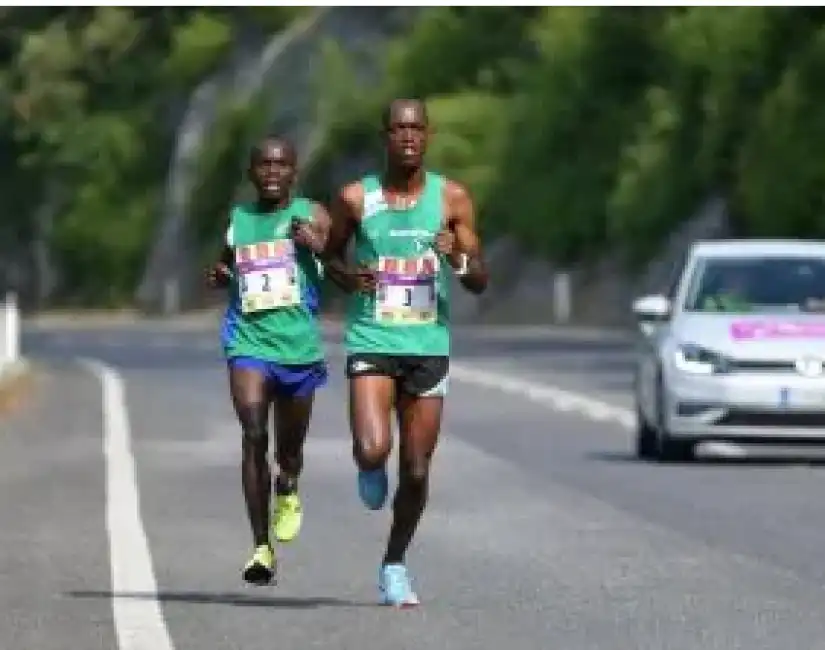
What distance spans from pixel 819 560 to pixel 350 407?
3123mm

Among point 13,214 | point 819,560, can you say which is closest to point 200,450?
point 819,560

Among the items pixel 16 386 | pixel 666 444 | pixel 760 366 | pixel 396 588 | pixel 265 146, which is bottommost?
pixel 16 386

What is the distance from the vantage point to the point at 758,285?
74.6 ft

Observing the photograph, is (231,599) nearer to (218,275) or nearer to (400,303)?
(218,275)

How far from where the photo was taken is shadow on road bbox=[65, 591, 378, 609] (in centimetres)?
1262

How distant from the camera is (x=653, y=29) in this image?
63500mm

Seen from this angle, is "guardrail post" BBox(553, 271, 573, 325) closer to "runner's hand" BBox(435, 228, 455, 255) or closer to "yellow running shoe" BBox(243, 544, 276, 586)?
"yellow running shoe" BBox(243, 544, 276, 586)

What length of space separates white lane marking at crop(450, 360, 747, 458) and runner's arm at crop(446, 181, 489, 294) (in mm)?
11249

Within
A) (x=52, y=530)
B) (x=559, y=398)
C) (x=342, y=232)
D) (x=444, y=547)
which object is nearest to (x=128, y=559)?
(x=444, y=547)

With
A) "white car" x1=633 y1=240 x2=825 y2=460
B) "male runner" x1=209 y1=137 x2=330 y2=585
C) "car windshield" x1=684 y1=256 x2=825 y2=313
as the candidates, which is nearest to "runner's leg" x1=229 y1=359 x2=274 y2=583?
"male runner" x1=209 y1=137 x2=330 y2=585

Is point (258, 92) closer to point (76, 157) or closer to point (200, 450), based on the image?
point (76, 157)

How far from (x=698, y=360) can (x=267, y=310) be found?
30.6ft

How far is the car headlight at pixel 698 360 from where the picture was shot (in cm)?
2186

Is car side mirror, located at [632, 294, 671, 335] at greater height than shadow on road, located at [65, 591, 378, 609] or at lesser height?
lesser
